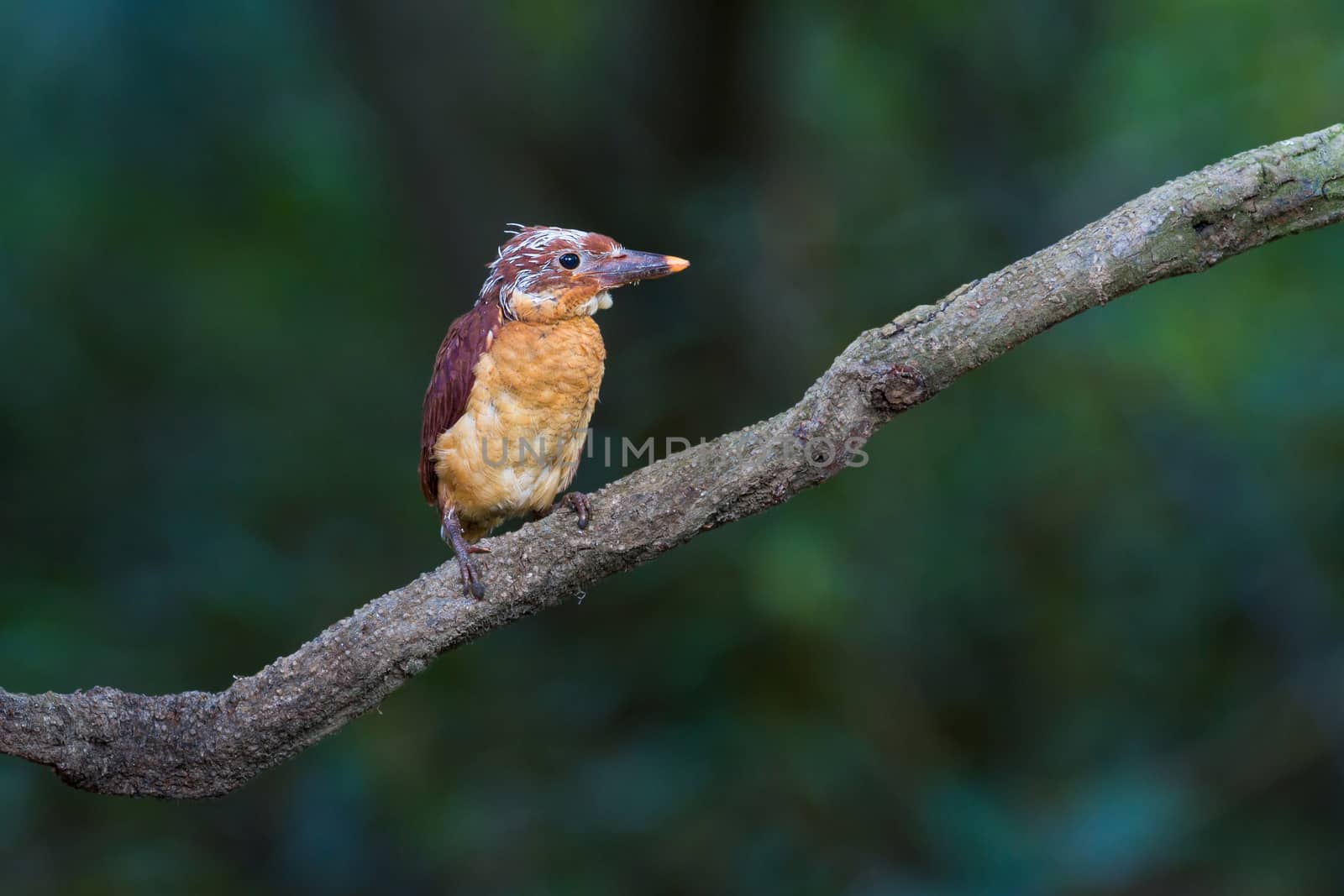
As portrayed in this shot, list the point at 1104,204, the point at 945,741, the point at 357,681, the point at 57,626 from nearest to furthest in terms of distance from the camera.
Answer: the point at 357,681, the point at 57,626, the point at 945,741, the point at 1104,204

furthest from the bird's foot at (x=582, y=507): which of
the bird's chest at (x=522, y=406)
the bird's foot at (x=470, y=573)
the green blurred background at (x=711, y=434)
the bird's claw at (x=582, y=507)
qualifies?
the green blurred background at (x=711, y=434)

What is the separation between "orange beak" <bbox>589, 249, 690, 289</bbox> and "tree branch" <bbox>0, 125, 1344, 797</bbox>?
0.70 m

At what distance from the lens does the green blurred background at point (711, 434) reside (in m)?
5.21

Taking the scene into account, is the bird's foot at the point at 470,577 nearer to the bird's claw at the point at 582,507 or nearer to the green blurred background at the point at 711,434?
the bird's claw at the point at 582,507

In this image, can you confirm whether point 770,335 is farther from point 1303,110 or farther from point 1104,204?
point 1303,110

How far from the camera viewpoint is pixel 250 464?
6.09m

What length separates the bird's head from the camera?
3205 mm

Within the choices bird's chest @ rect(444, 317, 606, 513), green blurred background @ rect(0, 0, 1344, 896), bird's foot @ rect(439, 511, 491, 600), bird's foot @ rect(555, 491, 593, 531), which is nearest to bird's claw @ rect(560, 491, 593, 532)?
bird's foot @ rect(555, 491, 593, 531)

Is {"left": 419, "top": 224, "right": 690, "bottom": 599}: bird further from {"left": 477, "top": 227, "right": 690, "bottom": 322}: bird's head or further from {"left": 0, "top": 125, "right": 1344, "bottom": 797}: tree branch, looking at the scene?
{"left": 0, "top": 125, "right": 1344, "bottom": 797}: tree branch

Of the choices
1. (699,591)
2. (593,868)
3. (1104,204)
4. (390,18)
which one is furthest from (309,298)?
(1104,204)

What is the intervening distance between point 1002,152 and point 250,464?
165 inches

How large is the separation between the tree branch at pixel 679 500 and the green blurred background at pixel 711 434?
7.95 ft

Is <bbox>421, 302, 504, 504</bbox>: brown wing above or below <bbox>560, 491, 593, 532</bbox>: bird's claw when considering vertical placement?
above

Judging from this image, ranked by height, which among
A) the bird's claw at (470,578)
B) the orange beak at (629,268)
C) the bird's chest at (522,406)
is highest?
the orange beak at (629,268)
